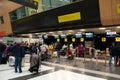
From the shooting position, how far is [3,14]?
68.8ft

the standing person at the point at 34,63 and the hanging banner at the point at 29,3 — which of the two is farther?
the standing person at the point at 34,63

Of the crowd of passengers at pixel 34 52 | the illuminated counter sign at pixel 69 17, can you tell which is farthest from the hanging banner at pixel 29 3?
the illuminated counter sign at pixel 69 17

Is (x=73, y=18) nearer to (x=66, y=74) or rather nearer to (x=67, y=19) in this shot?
(x=67, y=19)

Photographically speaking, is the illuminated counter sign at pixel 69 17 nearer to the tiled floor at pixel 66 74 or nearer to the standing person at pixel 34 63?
the tiled floor at pixel 66 74

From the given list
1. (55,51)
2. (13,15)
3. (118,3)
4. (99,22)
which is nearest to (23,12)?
(13,15)

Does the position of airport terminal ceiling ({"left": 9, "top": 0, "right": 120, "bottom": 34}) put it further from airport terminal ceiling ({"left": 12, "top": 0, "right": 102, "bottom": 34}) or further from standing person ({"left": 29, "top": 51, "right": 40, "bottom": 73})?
standing person ({"left": 29, "top": 51, "right": 40, "bottom": 73})

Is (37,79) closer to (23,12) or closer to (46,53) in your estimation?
(46,53)

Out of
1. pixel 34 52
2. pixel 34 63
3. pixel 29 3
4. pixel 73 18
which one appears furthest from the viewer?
pixel 73 18

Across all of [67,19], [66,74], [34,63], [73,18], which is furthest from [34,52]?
[67,19]

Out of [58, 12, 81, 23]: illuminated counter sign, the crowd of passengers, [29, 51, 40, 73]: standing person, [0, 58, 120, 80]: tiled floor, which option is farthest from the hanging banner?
[0, 58, 120, 80]: tiled floor

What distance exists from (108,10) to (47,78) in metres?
5.16

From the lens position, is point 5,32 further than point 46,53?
Yes

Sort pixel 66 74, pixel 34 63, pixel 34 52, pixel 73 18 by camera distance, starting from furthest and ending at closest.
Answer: pixel 73 18 < pixel 34 52 < pixel 34 63 < pixel 66 74

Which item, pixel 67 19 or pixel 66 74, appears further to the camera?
pixel 67 19
